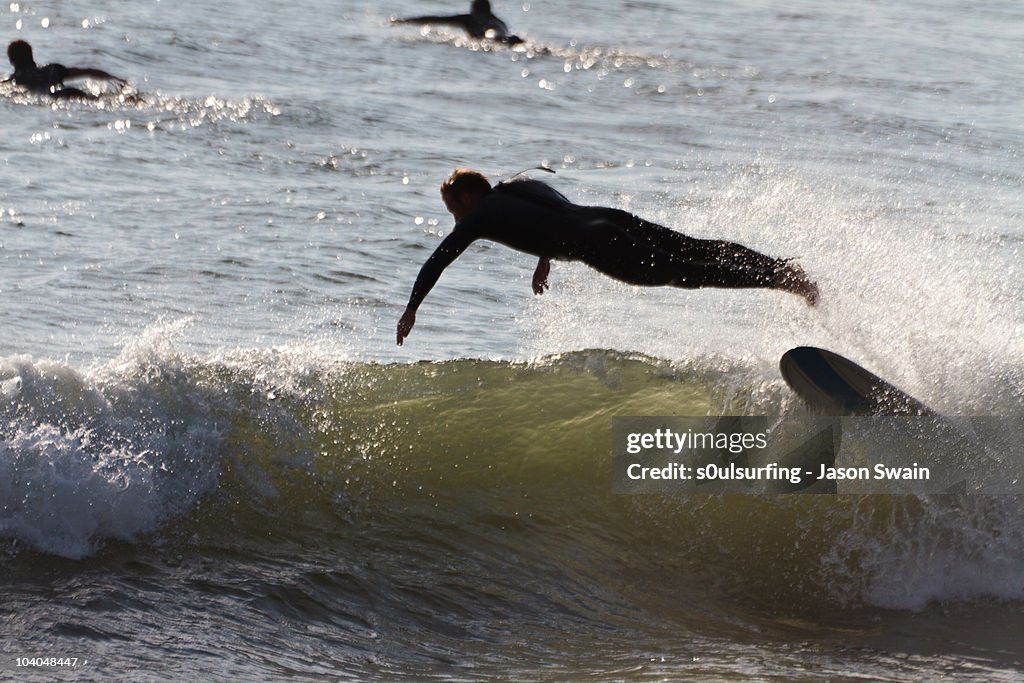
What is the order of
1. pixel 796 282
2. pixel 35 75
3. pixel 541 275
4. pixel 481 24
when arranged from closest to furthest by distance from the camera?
1. pixel 796 282
2. pixel 541 275
3. pixel 35 75
4. pixel 481 24

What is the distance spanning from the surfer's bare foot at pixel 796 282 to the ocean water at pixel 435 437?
12.9 inches

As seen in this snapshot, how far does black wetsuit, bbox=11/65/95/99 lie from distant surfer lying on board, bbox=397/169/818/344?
1274cm

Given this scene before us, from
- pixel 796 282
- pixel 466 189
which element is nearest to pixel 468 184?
pixel 466 189

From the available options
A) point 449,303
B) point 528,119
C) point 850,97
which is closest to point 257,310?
point 449,303

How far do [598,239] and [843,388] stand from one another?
1.56m

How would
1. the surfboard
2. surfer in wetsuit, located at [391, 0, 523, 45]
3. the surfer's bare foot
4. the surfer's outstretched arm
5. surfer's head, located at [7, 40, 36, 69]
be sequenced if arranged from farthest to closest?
surfer in wetsuit, located at [391, 0, 523, 45], surfer's head, located at [7, 40, 36, 69], the surfer's bare foot, the surfboard, the surfer's outstretched arm

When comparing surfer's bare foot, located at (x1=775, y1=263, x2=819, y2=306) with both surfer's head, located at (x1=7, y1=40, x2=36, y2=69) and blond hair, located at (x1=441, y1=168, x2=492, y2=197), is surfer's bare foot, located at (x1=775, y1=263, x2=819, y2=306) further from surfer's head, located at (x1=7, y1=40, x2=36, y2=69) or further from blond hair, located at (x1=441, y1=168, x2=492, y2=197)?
surfer's head, located at (x1=7, y1=40, x2=36, y2=69)

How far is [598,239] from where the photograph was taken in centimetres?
732

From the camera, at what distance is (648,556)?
23.9 ft

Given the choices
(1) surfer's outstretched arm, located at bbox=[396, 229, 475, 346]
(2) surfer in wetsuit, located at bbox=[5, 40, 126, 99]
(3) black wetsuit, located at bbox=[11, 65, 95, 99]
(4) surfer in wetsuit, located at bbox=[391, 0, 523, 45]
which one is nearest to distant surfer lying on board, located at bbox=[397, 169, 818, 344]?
(1) surfer's outstretched arm, located at bbox=[396, 229, 475, 346]

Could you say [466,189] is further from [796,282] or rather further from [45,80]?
[45,80]

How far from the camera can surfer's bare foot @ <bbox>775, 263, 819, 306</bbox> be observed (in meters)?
7.48

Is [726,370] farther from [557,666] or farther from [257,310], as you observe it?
[257,310]

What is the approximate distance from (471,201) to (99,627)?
2.95 meters
